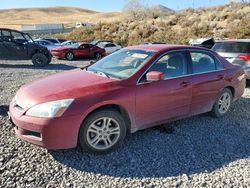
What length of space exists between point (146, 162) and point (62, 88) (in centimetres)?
154

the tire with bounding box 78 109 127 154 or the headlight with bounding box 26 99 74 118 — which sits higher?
the headlight with bounding box 26 99 74 118

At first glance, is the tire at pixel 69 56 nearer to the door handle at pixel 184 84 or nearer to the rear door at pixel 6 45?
the rear door at pixel 6 45

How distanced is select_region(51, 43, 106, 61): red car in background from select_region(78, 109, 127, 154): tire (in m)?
16.6

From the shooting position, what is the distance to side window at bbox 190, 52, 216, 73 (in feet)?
17.3

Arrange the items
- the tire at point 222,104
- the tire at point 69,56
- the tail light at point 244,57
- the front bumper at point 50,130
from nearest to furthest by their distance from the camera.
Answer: the front bumper at point 50,130 < the tire at point 222,104 < the tail light at point 244,57 < the tire at point 69,56

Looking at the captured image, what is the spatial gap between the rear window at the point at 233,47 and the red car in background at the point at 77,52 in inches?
496

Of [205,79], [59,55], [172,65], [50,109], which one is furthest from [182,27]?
[50,109]

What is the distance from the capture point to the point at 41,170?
3.68 meters

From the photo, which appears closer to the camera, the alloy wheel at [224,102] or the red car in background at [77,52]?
the alloy wheel at [224,102]

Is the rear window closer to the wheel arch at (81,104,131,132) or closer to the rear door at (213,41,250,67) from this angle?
the rear door at (213,41,250,67)

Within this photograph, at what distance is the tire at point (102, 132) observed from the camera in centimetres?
397

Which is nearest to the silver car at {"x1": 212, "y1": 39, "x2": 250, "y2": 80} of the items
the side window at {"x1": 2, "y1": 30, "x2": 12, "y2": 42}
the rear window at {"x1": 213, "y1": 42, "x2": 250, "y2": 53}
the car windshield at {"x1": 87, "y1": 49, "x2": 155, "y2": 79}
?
the rear window at {"x1": 213, "y1": 42, "x2": 250, "y2": 53}

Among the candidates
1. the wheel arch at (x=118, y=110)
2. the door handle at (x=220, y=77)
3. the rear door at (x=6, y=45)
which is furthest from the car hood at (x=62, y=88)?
the rear door at (x=6, y=45)

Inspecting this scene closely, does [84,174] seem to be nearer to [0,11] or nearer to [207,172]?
[207,172]
